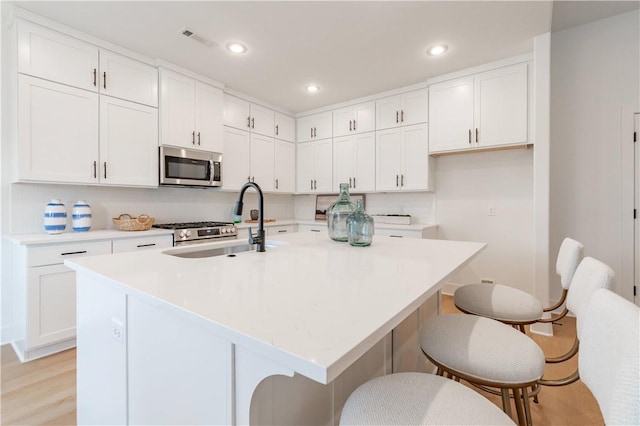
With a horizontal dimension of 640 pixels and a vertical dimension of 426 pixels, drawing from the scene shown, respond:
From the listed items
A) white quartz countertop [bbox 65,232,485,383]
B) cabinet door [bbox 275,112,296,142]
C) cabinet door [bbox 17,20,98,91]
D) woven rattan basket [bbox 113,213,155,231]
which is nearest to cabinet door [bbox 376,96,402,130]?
cabinet door [bbox 275,112,296,142]

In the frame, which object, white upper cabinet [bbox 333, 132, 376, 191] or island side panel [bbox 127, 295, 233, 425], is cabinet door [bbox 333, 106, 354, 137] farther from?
island side panel [bbox 127, 295, 233, 425]

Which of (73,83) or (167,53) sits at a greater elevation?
(167,53)

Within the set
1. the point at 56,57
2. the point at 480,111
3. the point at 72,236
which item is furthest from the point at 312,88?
the point at 72,236

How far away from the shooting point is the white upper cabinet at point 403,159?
11.7 ft

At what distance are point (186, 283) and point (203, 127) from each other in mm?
2873

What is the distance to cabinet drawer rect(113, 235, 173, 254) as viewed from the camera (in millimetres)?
2559

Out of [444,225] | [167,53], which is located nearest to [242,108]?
[167,53]

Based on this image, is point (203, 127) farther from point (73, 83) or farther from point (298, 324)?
point (298, 324)

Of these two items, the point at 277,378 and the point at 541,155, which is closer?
the point at 277,378

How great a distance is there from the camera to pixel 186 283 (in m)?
0.91

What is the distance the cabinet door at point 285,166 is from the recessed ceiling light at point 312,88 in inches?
37.3

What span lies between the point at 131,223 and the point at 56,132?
2.95 feet

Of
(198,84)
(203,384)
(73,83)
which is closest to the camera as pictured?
(203,384)

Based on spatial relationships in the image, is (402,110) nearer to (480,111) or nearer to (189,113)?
(480,111)
